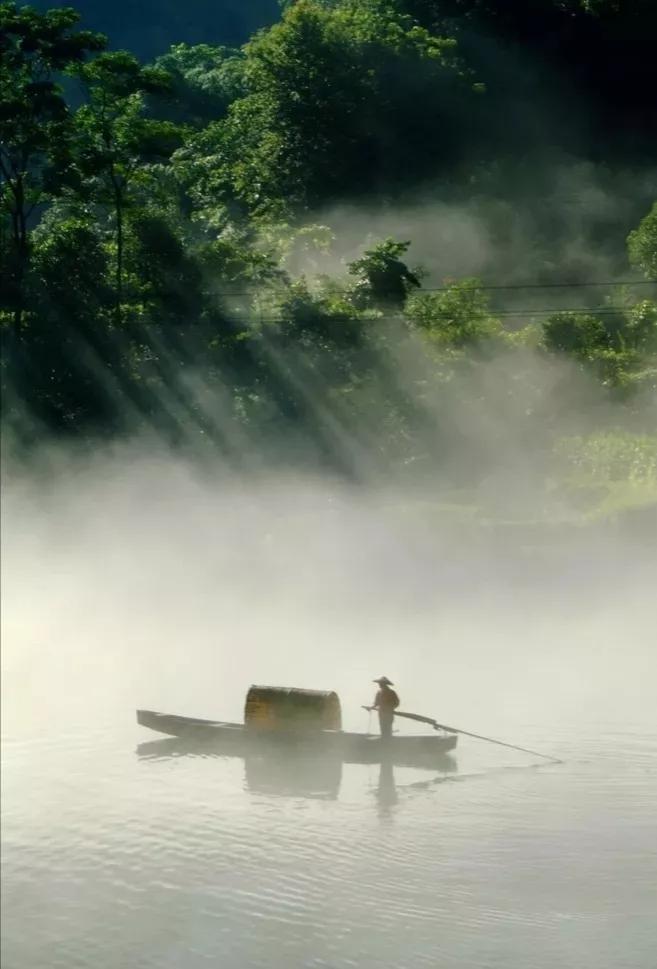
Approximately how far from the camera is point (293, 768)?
18.2 m

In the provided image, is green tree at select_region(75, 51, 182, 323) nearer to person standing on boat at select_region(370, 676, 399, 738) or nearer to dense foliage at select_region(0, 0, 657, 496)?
dense foliage at select_region(0, 0, 657, 496)

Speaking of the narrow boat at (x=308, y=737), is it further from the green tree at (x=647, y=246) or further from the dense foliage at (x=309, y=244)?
the green tree at (x=647, y=246)

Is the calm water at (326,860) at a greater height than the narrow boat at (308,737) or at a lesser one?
lesser

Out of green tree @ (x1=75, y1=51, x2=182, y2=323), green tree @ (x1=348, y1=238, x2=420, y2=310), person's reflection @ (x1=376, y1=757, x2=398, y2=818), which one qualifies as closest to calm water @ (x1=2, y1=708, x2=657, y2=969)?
person's reflection @ (x1=376, y1=757, x2=398, y2=818)

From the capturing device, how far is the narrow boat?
712 inches

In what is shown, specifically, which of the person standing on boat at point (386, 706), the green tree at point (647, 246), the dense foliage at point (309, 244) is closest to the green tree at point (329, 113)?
the dense foliage at point (309, 244)

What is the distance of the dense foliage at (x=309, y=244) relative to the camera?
106ft

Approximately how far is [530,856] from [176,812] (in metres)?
3.86

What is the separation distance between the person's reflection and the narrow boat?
10 cm

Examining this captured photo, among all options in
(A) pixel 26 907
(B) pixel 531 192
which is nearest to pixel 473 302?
(B) pixel 531 192

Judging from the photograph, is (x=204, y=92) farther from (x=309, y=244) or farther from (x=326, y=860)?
(x=326, y=860)

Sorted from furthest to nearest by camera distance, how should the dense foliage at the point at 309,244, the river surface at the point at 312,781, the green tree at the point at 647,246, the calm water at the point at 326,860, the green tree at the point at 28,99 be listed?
Answer: 1. the green tree at the point at 647,246
2. the dense foliage at the point at 309,244
3. the green tree at the point at 28,99
4. the river surface at the point at 312,781
5. the calm water at the point at 326,860

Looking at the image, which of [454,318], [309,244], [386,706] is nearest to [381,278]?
[454,318]

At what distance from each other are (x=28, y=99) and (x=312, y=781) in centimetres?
1971
